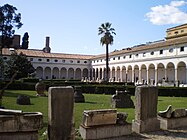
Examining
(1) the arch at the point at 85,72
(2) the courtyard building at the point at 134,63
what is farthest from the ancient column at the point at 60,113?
(1) the arch at the point at 85,72

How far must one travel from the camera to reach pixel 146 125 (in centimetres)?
819

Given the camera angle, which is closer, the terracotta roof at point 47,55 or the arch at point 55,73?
the terracotta roof at point 47,55

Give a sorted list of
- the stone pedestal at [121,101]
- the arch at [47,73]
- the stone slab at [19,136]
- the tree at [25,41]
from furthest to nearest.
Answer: the tree at [25,41] → the arch at [47,73] → the stone pedestal at [121,101] → the stone slab at [19,136]

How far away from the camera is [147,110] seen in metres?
8.18

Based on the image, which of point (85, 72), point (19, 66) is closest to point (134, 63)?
point (19, 66)

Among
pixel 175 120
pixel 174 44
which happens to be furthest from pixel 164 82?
pixel 175 120

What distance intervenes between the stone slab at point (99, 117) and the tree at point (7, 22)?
128 ft

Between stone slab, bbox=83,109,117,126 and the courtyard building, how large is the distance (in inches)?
1363

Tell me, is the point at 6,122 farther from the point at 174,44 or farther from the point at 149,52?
the point at 149,52

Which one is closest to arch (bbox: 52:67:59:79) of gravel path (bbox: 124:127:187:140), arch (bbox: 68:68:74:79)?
arch (bbox: 68:68:74:79)

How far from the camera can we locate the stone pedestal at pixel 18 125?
5.80 metres

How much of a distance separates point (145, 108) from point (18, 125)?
13.3ft

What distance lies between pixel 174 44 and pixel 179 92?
20.0 m

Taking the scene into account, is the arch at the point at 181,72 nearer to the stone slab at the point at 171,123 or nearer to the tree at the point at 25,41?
the stone slab at the point at 171,123
